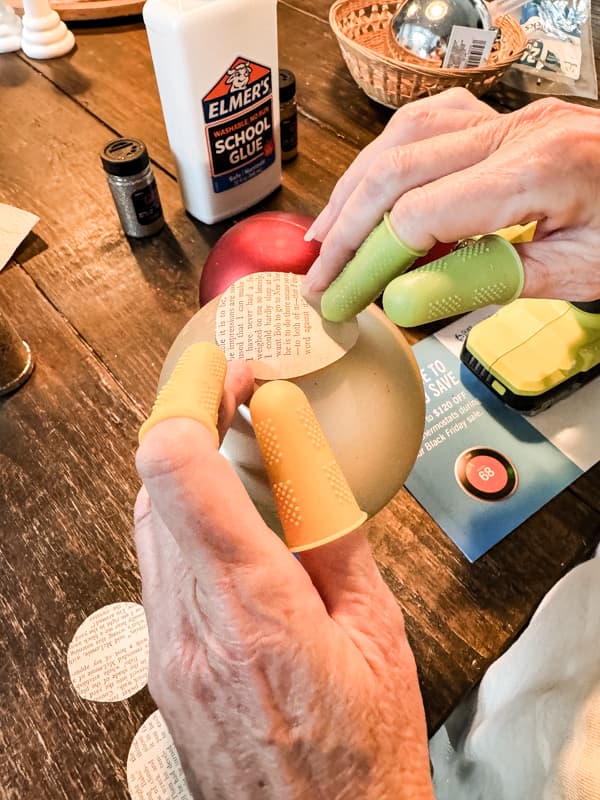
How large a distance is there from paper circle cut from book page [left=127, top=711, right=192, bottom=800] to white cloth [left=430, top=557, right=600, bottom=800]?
0.22 meters

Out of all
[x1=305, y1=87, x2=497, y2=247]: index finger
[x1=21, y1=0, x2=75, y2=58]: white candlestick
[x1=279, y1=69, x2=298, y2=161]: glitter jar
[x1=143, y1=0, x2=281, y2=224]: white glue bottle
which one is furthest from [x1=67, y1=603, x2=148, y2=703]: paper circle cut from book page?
[x1=21, y1=0, x2=75, y2=58]: white candlestick

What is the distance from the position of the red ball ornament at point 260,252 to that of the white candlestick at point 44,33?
65 centimetres

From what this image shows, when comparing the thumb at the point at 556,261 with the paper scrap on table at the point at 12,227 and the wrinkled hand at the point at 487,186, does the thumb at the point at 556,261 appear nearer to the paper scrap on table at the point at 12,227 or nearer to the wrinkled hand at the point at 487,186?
the wrinkled hand at the point at 487,186

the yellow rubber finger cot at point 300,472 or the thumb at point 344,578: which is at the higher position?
the yellow rubber finger cot at point 300,472

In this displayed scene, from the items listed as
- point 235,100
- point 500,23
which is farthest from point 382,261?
point 500,23

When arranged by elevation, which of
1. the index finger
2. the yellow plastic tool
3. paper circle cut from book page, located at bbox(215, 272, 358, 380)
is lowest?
the yellow plastic tool

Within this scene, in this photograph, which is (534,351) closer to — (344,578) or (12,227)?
(344,578)

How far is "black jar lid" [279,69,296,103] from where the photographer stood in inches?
28.4

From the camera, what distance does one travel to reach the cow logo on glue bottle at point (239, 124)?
622mm

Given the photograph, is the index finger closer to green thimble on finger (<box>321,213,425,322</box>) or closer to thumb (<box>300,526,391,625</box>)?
green thimble on finger (<box>321,213,425,322</box>)

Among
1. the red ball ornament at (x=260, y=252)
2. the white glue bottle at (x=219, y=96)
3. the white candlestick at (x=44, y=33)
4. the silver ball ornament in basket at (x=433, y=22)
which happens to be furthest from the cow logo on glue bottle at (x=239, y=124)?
the white candlestick at (x=44, y=33)

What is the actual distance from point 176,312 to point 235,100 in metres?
0.23

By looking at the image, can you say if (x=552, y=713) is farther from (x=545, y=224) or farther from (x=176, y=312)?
(x=176, y=312)

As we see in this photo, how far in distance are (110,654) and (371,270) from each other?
0.32 meters
